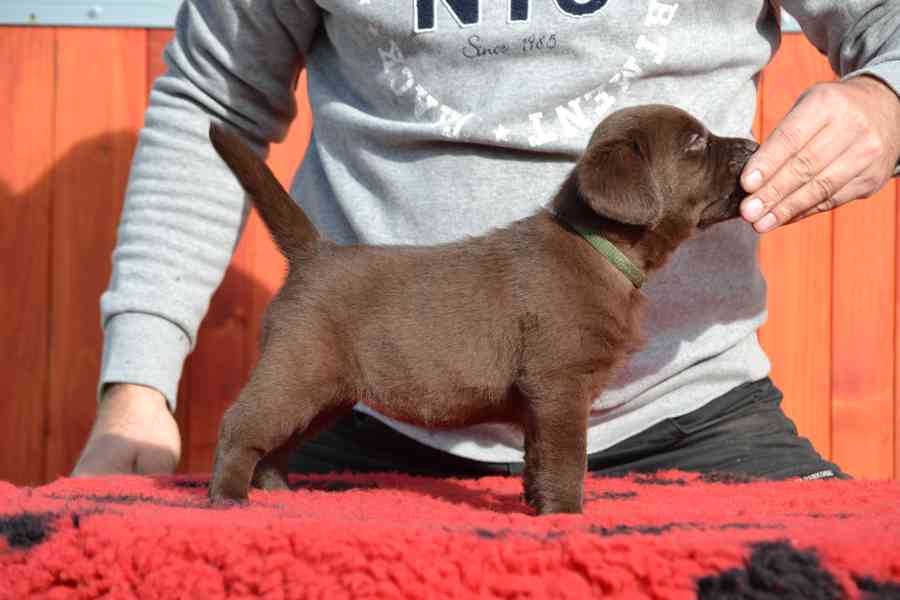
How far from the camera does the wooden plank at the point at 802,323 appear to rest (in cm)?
381

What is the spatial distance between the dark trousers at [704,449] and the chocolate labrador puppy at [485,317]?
0.68 metres

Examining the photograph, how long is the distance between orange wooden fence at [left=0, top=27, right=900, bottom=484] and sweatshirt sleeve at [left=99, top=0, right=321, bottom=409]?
88 centimetres

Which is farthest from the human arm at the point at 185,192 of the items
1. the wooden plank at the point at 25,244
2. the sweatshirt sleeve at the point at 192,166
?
the wooden plank at the point at 25,244

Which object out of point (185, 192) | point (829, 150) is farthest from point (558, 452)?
point (185, 192)

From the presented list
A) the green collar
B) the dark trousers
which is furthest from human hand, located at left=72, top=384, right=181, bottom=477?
the green collar

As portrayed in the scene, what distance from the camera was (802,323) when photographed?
3.82 m

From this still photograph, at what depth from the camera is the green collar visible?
1.97m

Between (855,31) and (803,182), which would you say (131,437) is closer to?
(803,182)

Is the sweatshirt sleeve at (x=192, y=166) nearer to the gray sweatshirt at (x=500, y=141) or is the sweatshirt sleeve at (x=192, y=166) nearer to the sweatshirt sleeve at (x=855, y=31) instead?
the gray sweatshirt at (x=500, y=141)

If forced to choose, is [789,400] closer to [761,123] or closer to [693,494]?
[761,123]

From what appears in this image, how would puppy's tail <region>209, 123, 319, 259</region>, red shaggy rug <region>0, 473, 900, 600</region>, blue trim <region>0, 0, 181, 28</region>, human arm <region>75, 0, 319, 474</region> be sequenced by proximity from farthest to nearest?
blue trim <region>0, 0, 181, 28</region>, human arm <region>75, 0, 319, 474</region>, puppy's tail <region>209, 123, 319, 259</region>, red shaggy rug <region>0, 473, 900, 600</region>

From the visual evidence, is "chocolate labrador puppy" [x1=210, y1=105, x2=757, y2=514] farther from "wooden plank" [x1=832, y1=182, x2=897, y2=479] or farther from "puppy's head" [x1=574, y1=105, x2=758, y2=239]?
"wooden plank" [x1=832, y1=182, x2=897, y2=479]

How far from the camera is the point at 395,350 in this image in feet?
6.28

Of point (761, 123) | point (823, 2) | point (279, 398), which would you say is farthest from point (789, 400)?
point (279, 398)
